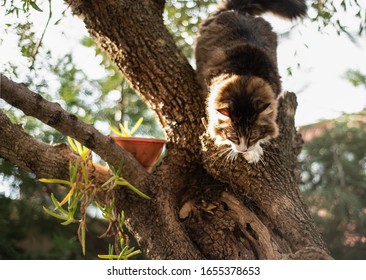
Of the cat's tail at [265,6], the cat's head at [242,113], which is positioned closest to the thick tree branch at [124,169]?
the cat's head at [242,113]

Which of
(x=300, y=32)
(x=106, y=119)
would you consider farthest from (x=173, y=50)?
(x=106, y=119)

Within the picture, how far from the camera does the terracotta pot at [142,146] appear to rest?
1.75m

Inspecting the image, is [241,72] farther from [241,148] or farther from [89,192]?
[89,192]

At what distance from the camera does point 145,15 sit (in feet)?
5.98

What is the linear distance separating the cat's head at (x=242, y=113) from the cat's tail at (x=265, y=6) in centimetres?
63

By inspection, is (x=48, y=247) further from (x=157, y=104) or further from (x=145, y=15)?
(x=145, y=15)

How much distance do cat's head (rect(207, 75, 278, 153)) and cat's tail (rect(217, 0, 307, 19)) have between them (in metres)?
0.63

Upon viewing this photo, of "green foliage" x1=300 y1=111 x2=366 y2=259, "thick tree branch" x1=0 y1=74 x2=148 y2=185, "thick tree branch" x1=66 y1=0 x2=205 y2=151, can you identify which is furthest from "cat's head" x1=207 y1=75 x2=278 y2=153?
"green foliage" x1=300 y1=111 x2=366 y2=259

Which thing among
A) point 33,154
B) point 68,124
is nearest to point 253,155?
point 68,124

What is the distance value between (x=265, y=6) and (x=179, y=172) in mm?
1092

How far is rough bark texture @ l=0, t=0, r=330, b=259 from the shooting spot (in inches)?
63.9

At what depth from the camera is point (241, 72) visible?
1.89 metres
